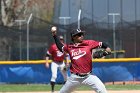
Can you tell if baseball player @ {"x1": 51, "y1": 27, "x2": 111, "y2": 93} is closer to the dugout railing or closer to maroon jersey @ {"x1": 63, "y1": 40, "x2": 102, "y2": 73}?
maroon jersey @ {"x1": 63, "y1": 40, "x2": 102, "y2": 73}

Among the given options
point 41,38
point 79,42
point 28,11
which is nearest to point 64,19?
point 41,38

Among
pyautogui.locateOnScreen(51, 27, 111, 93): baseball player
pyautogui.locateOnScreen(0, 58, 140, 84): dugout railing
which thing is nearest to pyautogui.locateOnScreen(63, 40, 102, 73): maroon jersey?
pyautogui.locateOnScreen(51, 27, 111, 93): baseball player

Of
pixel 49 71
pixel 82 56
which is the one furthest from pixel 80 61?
pixel 49 71

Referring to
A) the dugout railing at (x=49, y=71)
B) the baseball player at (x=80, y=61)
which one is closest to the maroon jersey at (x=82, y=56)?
the baseball player at (x=80, y=61)

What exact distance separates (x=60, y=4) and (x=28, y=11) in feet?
7.63

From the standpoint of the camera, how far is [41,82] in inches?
905

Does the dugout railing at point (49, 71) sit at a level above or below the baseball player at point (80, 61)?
below

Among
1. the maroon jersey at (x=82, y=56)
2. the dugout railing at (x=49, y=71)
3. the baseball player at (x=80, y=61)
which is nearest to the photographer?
the baseball player at (x=80, y=61)

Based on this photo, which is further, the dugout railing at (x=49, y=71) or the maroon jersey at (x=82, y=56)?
the dugout railing at (x=49, y=71)

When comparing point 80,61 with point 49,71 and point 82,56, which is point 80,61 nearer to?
point 82,56

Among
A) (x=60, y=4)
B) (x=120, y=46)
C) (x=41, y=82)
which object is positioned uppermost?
(x=60, y=4)

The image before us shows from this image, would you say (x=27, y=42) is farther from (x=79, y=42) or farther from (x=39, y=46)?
(x=79, y=42)

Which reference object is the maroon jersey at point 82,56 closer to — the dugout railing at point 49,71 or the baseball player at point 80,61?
the baseball player at point 80,61

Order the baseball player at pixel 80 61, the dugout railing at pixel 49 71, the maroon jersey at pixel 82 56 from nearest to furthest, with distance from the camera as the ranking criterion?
the baseball player at pixel 80 61
the maroon jersey at pixel 82 56
the dugout railing at pixel 49 71
